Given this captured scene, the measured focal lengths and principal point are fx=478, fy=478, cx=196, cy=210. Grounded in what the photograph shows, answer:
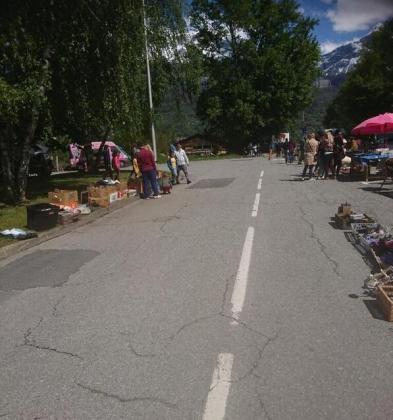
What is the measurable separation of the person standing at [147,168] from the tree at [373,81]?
4712 cm

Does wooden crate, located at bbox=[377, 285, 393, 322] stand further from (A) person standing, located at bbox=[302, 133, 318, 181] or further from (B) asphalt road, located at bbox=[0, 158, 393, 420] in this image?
(A) person standing, located at bbox=[302, 133, 318, 181]

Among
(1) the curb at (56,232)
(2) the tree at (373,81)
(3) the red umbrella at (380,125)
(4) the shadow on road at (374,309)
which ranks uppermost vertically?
(2) the tree at (373,81)

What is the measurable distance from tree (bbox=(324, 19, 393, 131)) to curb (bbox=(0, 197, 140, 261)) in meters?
49.7

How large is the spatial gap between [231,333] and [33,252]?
216 inches

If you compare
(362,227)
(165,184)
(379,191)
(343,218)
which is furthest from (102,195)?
(379,191)

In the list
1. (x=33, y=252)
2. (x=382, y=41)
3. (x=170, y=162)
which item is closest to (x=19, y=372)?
(x=33, y=252)

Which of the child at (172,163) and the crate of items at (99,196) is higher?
the child at (172,163)

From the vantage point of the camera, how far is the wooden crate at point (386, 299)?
14.8 feet

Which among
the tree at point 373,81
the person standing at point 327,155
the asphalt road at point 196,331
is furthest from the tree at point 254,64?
the asphalt road at point 196,331

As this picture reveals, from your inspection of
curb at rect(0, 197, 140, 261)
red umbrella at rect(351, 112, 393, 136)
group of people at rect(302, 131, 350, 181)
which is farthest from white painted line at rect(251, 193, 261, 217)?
red umbrella at rect(351, 112, 393, 136)

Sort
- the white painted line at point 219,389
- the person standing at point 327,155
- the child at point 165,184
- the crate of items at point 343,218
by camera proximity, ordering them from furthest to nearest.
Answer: the person standing at point 327,155, the child at point 165,184, the crate of items at point 343,218, the white painted line at point 219,389

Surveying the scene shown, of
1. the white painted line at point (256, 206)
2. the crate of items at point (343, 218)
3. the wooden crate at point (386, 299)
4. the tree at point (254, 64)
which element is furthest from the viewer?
the tree at point (254, 64)

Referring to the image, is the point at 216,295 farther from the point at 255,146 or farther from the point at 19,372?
the point at 255,146

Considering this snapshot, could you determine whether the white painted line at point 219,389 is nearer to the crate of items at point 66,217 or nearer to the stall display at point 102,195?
the crate of items at point 66,217
